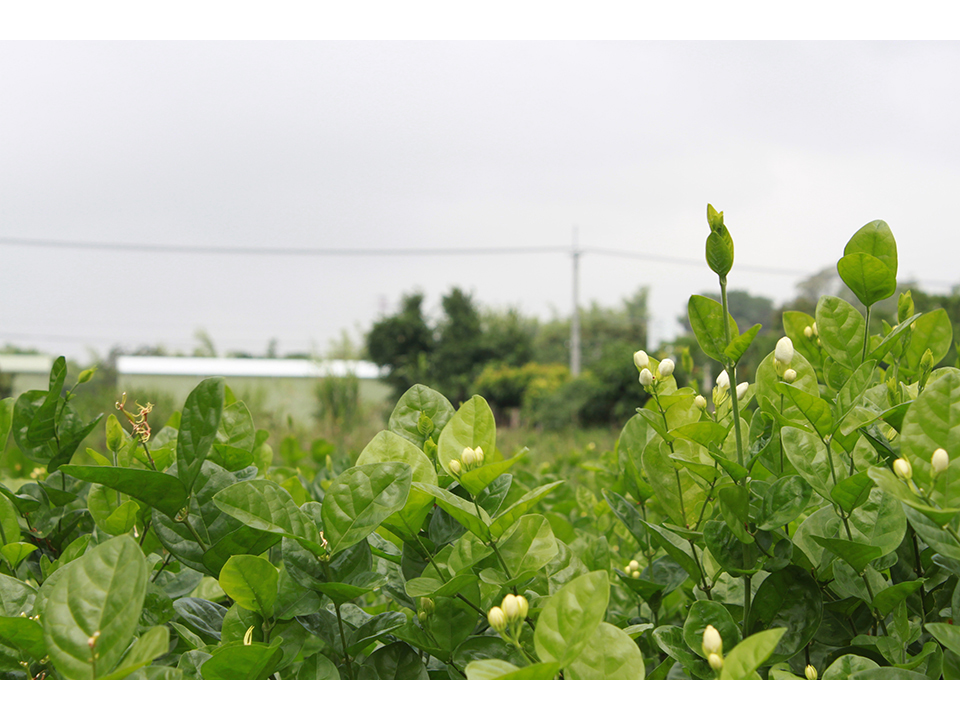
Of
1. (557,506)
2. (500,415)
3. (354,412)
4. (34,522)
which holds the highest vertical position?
(34,522)

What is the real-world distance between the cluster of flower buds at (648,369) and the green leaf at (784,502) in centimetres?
12

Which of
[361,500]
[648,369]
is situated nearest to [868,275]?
[648,369]

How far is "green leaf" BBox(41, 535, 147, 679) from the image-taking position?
1.09 feet

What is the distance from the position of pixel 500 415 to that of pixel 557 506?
14.8 metres

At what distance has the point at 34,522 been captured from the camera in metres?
0.65

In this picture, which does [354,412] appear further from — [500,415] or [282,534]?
[500,415]

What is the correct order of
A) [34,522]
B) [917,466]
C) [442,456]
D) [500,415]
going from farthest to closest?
[500,415] → [34,522] → [442,456] → [917,466]

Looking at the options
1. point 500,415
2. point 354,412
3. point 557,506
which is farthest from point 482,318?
point 557,506

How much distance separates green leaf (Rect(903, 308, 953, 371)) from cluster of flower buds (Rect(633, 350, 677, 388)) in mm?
297

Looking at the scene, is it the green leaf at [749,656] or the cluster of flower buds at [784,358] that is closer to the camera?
the green leaf at [749,656]

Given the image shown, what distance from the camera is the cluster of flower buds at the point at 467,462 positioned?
0.46 m

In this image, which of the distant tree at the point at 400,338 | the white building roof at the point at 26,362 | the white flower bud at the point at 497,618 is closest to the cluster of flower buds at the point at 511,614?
the white flower bud at the point at 497,618

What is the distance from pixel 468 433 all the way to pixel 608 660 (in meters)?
0.19

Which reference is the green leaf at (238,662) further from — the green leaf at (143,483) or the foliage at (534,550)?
the green leaf at (143,483)
